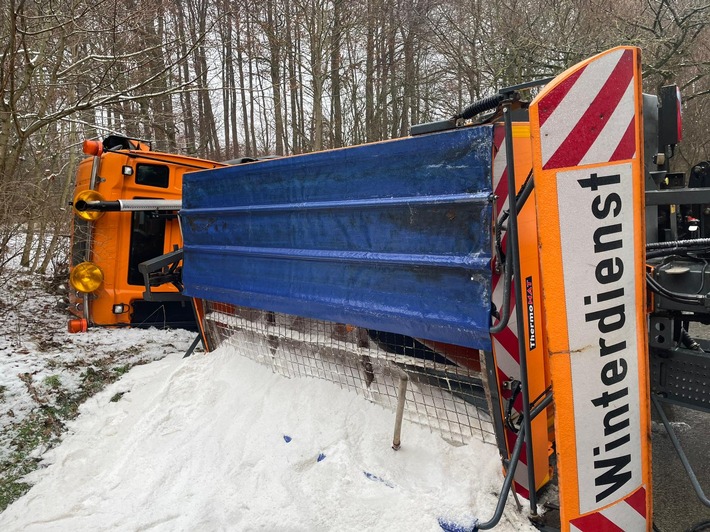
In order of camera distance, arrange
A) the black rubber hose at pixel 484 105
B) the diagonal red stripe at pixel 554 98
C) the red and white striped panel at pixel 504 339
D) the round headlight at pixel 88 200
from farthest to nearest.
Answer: the round headlight at pixel 88 200 → the red and white striped panel at pixel 504 339 → the black rubber hose at pixel 484 105 → the diagonal red stripe at pixel 554 98

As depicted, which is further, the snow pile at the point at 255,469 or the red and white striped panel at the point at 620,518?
the snow pile at the point at 255,469

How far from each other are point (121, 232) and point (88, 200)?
1.61ft

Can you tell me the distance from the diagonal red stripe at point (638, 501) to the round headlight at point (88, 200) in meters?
5.33

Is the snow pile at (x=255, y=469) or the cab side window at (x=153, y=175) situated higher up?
the cab side window at (x=153, y=175)

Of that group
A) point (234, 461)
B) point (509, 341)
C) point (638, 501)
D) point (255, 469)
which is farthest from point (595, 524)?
point (234, 461)

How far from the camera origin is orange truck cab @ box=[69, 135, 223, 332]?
5.58 metres

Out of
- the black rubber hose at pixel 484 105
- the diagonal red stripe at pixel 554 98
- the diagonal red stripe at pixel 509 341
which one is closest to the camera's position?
the diagonal red stripe at pixel 554 98

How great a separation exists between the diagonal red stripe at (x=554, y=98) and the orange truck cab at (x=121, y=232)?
4.43 m

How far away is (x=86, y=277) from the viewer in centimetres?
552

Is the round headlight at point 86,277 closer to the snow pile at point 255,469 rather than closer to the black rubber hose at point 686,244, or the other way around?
the snow pile at point 255,469

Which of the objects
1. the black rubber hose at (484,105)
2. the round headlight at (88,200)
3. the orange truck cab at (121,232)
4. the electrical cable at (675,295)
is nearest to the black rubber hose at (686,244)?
the electrical cable at (675,295)

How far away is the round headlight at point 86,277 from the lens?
5504 millimetres

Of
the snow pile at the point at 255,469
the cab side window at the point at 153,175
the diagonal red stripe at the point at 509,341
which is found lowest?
the snow pile at the point at 255,469

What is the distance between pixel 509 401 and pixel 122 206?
4576 mm
